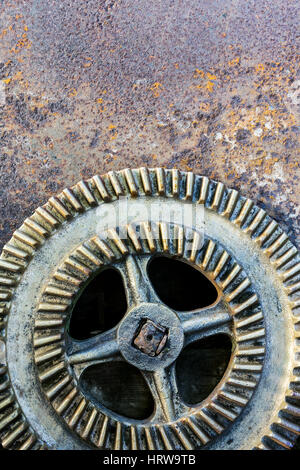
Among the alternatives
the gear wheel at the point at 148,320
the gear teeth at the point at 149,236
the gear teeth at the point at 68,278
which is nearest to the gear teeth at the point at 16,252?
the gear wheel at the point at 148,320

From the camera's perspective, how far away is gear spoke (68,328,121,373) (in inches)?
54.6

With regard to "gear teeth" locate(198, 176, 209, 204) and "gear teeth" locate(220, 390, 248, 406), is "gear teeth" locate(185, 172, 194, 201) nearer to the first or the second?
"gear teeth" locate(198, 176, 209, 204)

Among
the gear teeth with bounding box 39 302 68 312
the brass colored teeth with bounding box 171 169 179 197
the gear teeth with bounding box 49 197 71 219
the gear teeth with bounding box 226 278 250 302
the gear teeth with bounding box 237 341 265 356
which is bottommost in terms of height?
the gear teeth with bounding box 39 302 68 312

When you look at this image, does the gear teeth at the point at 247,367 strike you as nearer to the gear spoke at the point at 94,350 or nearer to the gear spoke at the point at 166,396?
the gear spoke at the point at 166,396

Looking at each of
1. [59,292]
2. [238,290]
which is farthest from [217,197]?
[59,292]

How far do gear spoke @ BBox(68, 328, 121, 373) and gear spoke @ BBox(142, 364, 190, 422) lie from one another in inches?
4.5

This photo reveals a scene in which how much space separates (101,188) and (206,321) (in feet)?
1.51

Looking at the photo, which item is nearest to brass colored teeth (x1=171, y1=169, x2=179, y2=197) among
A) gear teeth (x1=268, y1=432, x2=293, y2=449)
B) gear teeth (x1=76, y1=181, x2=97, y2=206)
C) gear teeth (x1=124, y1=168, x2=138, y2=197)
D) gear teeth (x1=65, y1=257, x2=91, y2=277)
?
gear teeth (x1=124, y1=168, x2=138, y2=197)

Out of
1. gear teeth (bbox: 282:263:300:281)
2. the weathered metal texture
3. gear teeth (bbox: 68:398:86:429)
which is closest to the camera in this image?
gear teeth (bbox: 68:398:86:429)

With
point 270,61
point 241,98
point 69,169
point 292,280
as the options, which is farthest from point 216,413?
point 270,61

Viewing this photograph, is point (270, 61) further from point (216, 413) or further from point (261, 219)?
point (216, 413)

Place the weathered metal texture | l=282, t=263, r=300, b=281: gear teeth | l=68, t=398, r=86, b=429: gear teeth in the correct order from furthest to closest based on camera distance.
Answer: the weathered metal texture → l=282, t=263, r=300, b=281: gear teeth → l=68, t=398, r=86, b=429: gear teeth

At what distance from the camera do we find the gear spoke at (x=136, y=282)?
1405 millimetres

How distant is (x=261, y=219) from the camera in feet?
4.89
